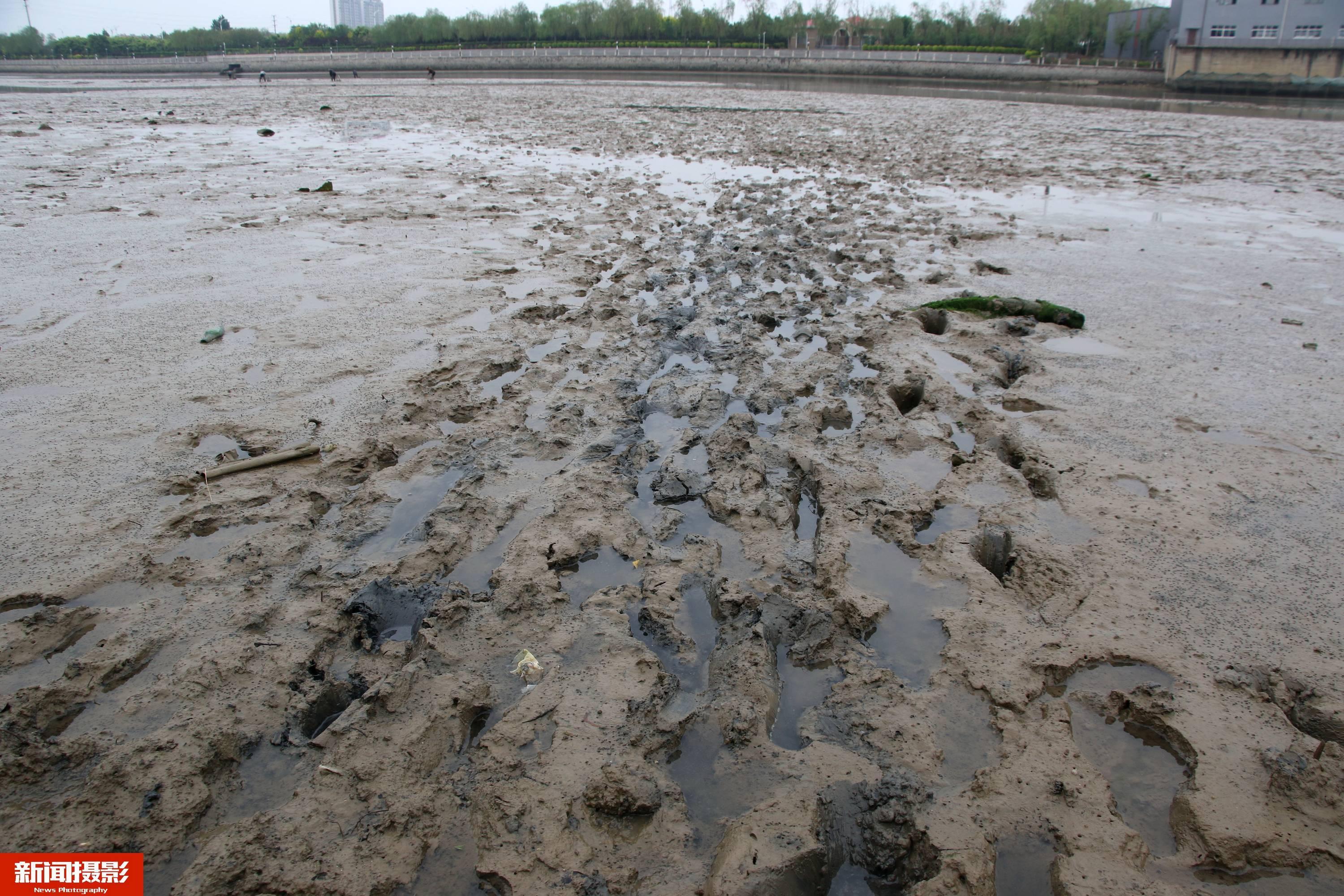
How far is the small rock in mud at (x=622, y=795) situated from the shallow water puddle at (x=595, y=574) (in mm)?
819

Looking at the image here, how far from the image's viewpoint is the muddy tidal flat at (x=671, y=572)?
1875 millimetres

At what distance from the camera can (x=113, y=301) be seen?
5.49m

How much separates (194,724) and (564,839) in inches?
44.8

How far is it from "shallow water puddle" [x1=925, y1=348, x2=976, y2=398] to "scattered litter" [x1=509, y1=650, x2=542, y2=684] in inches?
120

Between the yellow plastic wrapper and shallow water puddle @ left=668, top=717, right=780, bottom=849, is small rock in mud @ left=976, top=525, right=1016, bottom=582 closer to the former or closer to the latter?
shallow water puddle @ left=668, top=717, right=780, bottom=849

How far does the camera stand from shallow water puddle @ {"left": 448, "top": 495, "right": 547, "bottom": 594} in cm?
280

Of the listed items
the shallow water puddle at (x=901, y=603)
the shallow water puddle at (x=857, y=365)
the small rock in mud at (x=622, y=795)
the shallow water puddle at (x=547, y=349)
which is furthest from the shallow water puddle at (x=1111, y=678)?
the shallow water puddle at (x=547, y=349)

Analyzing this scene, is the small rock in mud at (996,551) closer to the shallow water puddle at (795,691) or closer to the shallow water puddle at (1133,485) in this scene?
the shallow water puddle at (1133,485)

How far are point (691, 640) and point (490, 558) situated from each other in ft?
2.98

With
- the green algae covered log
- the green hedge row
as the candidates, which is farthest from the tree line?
the green algae covered log

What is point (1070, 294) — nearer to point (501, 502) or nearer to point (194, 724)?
point (501, 502)

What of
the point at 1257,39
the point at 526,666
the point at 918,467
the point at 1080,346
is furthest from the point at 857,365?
the point at 1257,39

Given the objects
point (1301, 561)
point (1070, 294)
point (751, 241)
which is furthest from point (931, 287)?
point (1301, 561)

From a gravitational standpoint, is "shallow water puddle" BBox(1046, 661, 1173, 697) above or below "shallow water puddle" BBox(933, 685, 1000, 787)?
above
